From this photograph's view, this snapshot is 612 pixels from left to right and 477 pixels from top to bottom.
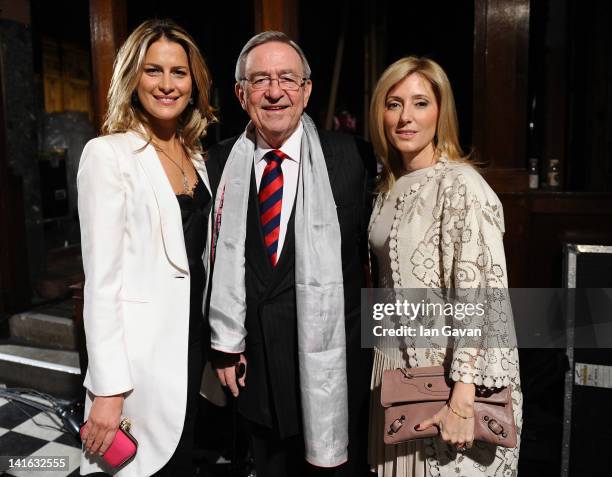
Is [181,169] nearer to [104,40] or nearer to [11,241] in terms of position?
[104,40]

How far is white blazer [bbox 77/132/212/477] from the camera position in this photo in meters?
1.65

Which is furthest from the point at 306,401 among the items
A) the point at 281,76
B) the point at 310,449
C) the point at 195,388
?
the point at 281,76

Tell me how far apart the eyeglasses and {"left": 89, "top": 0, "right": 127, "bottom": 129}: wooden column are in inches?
72.5

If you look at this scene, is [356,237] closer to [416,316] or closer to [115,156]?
[416,316]

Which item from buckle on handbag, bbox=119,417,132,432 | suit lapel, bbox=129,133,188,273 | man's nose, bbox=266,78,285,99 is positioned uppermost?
man's nose, bbox=266,78,285,99

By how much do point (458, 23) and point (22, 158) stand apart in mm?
4066

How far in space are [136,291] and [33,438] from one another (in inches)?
79.7

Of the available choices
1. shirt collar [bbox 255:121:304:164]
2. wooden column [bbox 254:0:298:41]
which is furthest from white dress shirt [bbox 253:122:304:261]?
wooden column [bbox 254:0:298:41]

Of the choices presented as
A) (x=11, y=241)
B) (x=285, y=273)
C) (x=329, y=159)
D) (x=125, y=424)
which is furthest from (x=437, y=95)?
(x=11, y=241)

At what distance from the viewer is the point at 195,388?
193 centimetres

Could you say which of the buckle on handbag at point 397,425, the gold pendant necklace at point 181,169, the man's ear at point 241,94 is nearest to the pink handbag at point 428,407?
the buckle on handbag at point 397,425

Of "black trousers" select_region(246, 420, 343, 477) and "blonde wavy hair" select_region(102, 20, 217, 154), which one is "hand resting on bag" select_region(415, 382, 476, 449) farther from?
"blonde wavy hair" select_region(102, 20, 217, 154)

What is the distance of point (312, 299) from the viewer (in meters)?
1.76

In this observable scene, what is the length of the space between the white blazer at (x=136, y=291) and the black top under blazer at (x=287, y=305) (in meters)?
0.24
